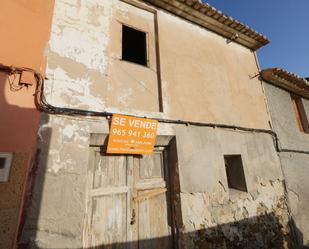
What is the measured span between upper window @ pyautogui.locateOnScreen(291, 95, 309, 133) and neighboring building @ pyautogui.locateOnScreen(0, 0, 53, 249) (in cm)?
758

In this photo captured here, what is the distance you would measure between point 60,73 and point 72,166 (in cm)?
Answer: 139

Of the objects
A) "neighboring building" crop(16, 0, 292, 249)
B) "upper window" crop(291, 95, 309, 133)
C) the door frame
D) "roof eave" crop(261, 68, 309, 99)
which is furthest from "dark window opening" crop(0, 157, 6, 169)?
"upper window" crop(291, 95, 309, 133)

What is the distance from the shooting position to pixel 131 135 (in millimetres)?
3117

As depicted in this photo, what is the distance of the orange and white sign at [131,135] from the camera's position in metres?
2.97

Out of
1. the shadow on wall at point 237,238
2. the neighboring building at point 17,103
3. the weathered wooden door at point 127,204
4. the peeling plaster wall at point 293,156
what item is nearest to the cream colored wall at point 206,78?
the peeling plaster wall at point 293,156

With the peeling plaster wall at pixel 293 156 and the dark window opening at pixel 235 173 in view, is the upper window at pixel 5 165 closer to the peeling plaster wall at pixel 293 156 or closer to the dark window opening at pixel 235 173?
the dark window opening at pixel 235 173

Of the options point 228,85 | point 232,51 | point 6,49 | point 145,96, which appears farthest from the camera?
point 232,51

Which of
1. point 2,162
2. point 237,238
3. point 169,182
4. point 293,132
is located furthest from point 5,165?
point 293,132

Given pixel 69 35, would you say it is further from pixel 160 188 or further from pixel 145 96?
pixel 160 188

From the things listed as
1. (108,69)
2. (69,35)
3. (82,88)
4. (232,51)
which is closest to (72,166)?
(82,88)

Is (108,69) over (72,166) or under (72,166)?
over

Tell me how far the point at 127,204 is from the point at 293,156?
4912 millimetres

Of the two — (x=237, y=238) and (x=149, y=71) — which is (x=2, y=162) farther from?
(x=237, y=238)

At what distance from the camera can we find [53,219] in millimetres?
2293
